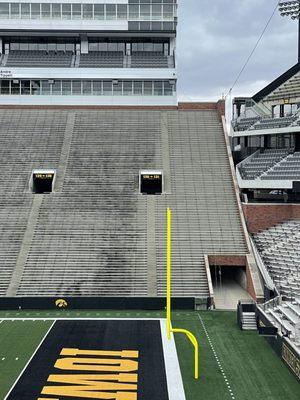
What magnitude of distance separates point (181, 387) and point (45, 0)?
42908 millimetres

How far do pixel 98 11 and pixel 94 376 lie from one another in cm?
4057

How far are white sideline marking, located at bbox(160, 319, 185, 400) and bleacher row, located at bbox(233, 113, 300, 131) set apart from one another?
21978mm

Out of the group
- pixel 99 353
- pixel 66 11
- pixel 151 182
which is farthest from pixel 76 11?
pixel 99 353

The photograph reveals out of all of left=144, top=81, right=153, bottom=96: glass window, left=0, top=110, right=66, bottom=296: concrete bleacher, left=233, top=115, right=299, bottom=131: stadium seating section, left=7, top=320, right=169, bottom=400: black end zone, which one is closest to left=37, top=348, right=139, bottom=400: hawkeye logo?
left=7, top=320, right=169, bottom=400: black end zone

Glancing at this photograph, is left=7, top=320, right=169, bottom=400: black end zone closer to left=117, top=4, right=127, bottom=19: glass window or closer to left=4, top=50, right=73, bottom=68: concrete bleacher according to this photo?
left=4, top=50, right=73, bottom=68: concrete bleacher

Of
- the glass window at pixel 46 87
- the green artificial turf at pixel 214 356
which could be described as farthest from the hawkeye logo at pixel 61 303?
the glass window at pixel 46 87

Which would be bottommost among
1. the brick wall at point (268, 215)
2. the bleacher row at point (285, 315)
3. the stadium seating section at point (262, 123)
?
the bleacher row at point (285, 315)

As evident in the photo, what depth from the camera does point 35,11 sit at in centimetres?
4972

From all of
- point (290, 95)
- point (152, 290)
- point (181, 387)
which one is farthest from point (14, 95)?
point (181, 387)

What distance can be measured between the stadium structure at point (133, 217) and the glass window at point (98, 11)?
10cm

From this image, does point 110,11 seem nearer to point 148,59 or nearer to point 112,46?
point 112,46

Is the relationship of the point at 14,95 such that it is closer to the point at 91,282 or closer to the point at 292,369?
the point at 91,282

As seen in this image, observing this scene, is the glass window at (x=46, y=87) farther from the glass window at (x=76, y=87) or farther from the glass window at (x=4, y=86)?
the glass window at (x=4, y=86)

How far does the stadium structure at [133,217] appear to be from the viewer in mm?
19250
